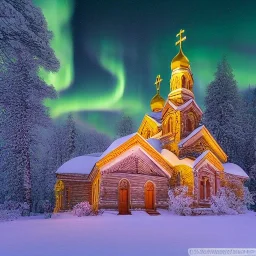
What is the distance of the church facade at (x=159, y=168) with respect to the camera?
2309cm

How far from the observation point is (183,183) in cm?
2561

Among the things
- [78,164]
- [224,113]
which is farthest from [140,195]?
[224,113]

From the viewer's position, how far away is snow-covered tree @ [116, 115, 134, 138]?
51.2 m

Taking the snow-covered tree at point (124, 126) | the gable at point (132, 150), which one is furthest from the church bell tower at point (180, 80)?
the snow-covered tree at point (124, 126)

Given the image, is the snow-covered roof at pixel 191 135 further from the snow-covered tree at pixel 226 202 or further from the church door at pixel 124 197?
the church door at pixel 124 197

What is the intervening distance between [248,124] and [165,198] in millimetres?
20257

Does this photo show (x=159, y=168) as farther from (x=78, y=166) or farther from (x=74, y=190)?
(x=74, y=190)

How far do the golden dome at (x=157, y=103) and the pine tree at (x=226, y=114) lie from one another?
554 cm

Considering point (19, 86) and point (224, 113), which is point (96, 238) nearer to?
point (19, 86)

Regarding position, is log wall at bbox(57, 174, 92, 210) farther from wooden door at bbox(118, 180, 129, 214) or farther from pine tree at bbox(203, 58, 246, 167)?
pine tree at bbox(203, 58, 246, 167)

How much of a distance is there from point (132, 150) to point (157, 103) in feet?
52.9

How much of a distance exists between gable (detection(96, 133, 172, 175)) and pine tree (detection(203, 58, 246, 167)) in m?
13.4

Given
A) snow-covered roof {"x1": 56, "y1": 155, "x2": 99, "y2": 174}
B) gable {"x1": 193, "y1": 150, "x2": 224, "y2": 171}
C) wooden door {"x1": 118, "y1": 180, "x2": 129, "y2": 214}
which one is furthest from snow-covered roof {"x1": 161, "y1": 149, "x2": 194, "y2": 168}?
snow-covered roof {"x1": 56, "y1": 155, "x2": 99, "y2": 174}

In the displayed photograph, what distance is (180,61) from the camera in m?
31.0
